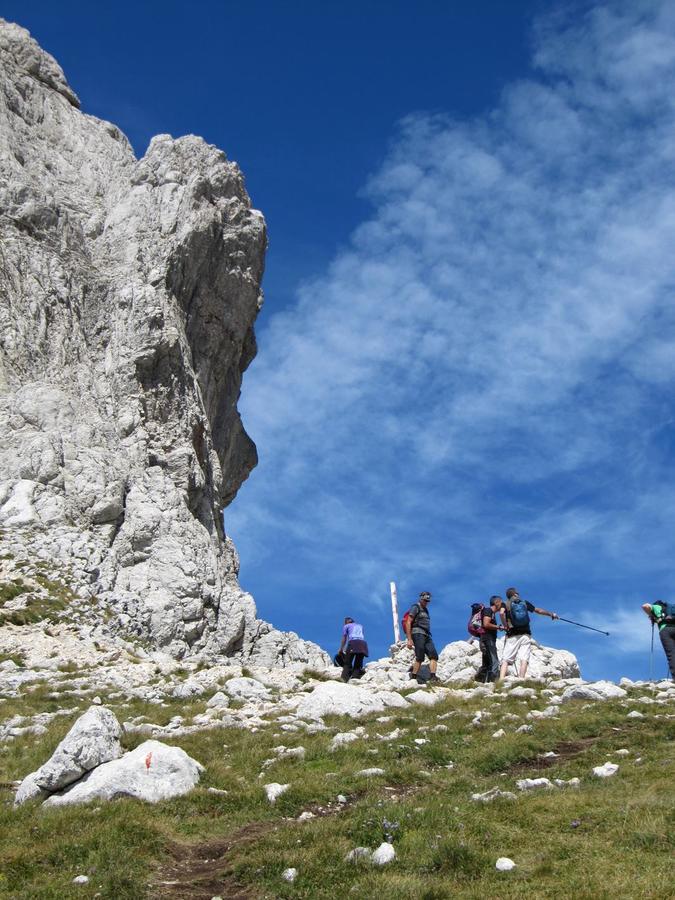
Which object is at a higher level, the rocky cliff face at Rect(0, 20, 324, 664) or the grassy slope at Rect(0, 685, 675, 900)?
the rocky cliff face at Rect(0, 20, 324, 664)

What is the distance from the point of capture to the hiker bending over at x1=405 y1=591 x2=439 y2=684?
24.8m

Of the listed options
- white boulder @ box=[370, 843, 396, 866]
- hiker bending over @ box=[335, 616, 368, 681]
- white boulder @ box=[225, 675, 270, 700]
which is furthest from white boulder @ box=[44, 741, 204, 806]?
hiker bending over @ box=[335, 616, 368, 681]

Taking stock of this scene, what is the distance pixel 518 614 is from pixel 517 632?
0.70 meters

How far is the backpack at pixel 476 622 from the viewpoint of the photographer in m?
24.7

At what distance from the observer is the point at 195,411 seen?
5266 centimetres

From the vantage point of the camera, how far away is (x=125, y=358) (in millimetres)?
49156

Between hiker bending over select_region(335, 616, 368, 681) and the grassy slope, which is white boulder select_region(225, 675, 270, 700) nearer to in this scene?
hiker bending over select_region(335, 616, 368, 681)

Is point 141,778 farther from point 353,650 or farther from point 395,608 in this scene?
point 395,608

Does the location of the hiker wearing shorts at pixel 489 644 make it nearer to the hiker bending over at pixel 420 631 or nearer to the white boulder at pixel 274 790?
the hiker bending over at pixel 420 631

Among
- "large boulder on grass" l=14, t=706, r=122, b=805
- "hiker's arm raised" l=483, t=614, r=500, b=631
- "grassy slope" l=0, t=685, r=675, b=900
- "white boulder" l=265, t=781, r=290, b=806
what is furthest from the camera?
"hiker's arm raised" l=483, t=614, r=500, b=631

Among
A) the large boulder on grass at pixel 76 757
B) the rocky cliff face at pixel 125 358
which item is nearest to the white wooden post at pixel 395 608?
the rocky cliff face at pixel 125 358

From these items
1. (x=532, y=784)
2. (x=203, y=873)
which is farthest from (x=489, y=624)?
(x=203, y=873)

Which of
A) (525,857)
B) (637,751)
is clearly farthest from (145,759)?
(637,751)

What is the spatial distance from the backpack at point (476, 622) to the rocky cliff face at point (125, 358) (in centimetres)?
1559
